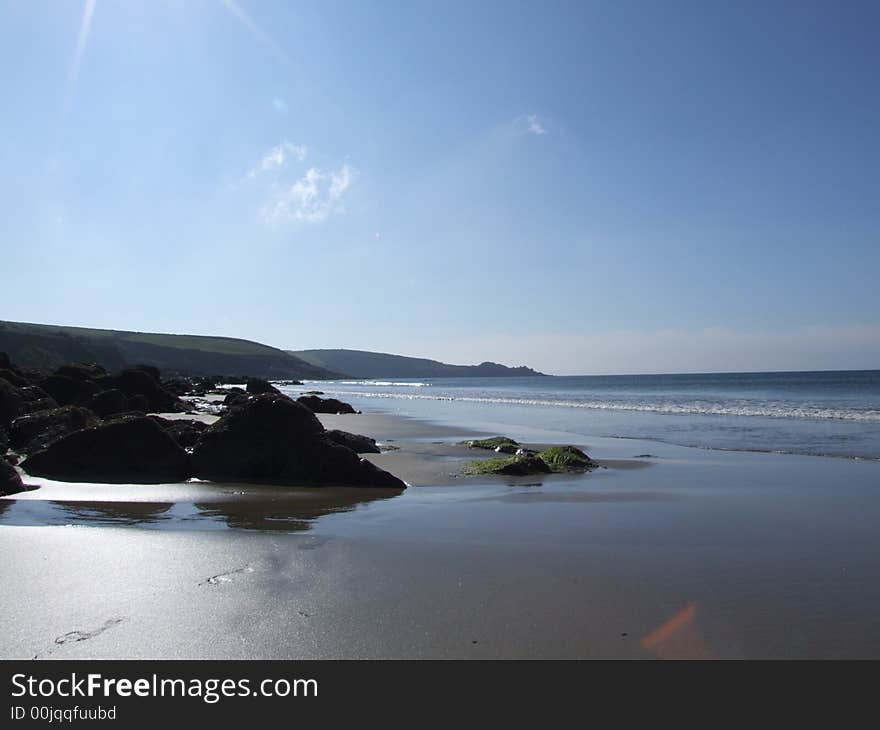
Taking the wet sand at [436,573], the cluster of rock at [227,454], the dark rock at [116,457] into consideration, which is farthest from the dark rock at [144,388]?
the wet sand at [436,573]

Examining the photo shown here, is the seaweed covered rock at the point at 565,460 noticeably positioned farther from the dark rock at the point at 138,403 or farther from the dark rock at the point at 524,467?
the dark rock at the point at 138,403

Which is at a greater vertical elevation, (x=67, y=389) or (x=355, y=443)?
(x=67, y=389)

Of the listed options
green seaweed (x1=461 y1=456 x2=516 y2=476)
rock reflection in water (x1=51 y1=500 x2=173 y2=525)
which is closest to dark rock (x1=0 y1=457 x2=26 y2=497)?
rock reflection in water (x1=51 y1=500 x2=173 y2=525)

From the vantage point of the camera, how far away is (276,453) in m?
11.5

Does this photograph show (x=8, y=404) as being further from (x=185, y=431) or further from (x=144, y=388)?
(x=144, y=388)

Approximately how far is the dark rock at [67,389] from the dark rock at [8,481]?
13.8 meters

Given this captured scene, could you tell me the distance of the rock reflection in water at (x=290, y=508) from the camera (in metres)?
7.96

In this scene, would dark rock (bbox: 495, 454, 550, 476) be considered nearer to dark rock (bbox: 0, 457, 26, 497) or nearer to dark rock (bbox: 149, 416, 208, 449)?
dark rock (bbox: 149, 416, 208, 449)

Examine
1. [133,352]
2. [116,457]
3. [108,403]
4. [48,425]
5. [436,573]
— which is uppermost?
[133,352]

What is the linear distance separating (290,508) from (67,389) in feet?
60.2

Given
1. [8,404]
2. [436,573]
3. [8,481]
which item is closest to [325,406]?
[8,404]

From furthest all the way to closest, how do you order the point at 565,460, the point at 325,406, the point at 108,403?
the point at 325,406 < the point at 108,403 < the point at 565,460
